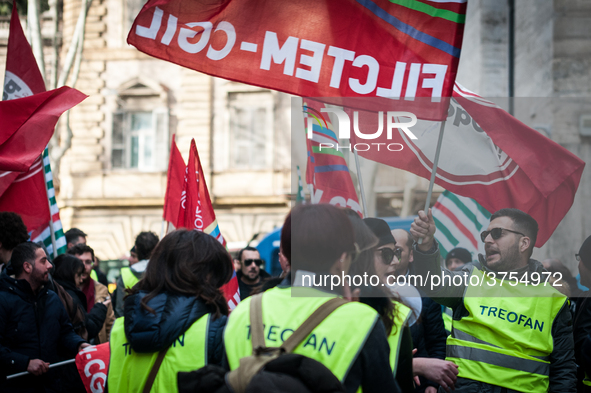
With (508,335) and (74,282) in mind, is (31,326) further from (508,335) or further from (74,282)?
(508,335)

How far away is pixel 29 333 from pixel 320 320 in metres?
2.70

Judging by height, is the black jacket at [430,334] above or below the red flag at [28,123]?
below

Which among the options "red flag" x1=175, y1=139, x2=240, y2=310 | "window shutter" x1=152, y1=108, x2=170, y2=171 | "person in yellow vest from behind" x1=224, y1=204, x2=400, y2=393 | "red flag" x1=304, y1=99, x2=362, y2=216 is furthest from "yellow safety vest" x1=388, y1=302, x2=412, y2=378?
"window shutter" x1=152, y1=108, x2=170, y2=171

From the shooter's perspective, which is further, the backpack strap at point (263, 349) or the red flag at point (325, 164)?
the red flag at point (325, 164)

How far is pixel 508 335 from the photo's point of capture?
3.03 m

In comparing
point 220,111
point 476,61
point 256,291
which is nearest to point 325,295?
point 256,291

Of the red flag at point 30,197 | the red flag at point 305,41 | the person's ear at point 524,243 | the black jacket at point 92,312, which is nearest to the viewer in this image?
the person's ear at point 524,243

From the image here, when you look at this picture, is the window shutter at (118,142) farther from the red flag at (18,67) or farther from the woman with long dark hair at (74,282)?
the woman with long dark hair at (74,282)

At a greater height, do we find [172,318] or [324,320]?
[324,320]

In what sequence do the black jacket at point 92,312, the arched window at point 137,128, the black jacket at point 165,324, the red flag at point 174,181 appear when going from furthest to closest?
the arched window at point 137,128 → the red flag at point 174,181 → the black jacket at point 92,312 → the black jacket at point 165,324

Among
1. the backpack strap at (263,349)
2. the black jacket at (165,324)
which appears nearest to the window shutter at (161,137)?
the black jacket at (165,324)

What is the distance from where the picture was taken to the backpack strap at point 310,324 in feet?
6.09

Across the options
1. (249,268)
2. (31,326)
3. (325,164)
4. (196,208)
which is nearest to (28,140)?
(196,208)

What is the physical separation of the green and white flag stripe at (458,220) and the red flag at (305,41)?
3.65ft
